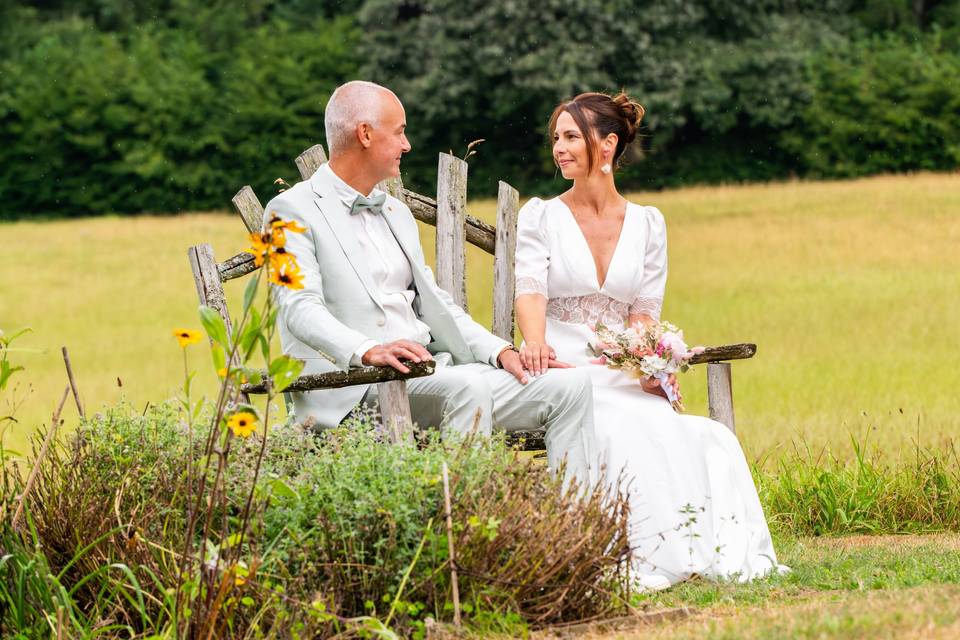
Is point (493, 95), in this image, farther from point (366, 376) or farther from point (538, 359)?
point (366, 376)

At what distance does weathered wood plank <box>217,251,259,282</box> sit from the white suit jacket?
1.05ft

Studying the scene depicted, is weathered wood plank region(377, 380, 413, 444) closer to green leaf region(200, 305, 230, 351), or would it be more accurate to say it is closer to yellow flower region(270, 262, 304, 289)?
yellow flower region(270, 262, 304, 289)

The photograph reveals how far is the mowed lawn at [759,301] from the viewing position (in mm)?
8773

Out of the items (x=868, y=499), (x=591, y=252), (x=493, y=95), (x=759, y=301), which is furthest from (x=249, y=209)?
(x=493, y=95)

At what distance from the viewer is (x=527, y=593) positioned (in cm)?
367

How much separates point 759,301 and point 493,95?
1201cm

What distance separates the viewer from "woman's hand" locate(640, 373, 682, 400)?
4945mm

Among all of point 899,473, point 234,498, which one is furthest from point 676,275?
point 234,498

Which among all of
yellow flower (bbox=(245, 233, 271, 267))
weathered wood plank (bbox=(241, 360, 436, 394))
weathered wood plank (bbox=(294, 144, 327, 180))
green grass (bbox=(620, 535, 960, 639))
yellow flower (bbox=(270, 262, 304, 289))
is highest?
weathered wood plank (bbox=(294, 144, 327, 180))

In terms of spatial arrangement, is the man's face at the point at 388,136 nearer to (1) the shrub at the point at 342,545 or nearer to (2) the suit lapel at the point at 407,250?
(2) the suit lapel at the point at 407,250

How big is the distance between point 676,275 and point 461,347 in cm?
1084

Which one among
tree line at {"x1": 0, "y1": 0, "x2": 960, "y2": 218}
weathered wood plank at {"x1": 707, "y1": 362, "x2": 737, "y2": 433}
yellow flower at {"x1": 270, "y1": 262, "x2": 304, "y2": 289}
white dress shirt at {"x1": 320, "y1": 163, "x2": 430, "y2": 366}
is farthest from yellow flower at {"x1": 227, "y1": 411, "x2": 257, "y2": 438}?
tree line at {"x1": 0, "y1": 0, "x2": 960, "y2": 218}

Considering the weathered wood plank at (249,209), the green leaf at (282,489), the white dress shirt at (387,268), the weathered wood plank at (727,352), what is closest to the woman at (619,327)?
the weathered wood plank at (727,352)

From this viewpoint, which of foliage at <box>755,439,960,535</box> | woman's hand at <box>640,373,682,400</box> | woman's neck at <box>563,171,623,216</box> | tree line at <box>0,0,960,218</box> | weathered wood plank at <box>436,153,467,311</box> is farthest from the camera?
tree line at <box>0,0,960,218</box>
